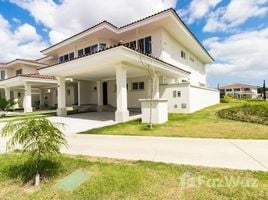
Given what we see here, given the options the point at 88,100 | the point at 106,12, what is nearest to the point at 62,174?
the point at 106,12

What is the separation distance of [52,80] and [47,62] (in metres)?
7.66

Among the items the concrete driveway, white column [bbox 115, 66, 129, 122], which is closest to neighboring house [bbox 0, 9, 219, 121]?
white column [bbox 115, 66, 129, 122]

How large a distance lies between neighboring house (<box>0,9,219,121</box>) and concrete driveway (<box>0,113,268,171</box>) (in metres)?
4.94

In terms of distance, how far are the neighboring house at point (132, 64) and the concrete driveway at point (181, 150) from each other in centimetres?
494

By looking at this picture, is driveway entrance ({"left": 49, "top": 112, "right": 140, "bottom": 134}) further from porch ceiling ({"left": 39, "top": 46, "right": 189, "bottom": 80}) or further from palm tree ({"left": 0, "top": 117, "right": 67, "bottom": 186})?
palm tree ({"left": 0, "top": 117, "right": 67, "bottom": 186})

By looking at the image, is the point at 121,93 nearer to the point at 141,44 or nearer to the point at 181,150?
the point at 181,150

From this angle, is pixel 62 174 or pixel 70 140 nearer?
pixel 62 174

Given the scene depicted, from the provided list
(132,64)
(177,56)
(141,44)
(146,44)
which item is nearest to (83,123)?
(132,64)

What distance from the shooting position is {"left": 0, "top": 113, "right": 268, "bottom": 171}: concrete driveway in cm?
450

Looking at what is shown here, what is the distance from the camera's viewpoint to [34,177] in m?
3.98

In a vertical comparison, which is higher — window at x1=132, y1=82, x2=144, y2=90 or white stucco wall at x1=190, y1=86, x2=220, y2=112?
window at x1=132, y1=82, x2=144, y2=90

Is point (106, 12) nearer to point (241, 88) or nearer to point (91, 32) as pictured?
point (91, 32)

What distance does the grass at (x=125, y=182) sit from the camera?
3074 mm

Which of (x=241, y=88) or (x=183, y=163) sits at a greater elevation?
(x=241, y=88)
